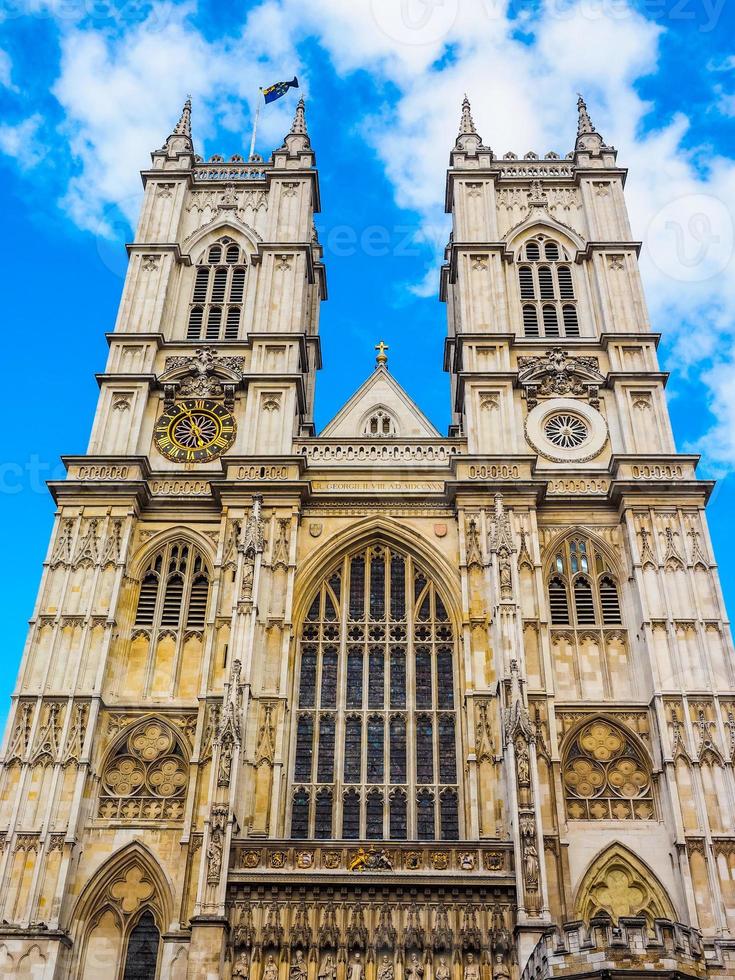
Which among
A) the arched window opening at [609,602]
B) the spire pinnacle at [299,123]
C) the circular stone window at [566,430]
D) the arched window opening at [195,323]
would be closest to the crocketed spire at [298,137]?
the spire pinnacle at [299,123]

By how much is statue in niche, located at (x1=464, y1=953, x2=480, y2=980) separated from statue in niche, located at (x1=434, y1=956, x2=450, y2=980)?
13.8 inches

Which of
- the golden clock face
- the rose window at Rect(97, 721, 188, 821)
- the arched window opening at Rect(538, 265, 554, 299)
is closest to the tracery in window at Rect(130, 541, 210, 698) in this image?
the rose window at Rect(97, 721, 188, 821)

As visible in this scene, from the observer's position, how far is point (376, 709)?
25047 mm

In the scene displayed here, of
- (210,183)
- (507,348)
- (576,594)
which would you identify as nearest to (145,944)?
(576,594)

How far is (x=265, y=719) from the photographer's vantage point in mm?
24000

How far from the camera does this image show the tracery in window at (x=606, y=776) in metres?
23.5

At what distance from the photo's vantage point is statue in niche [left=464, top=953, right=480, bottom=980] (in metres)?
19.9

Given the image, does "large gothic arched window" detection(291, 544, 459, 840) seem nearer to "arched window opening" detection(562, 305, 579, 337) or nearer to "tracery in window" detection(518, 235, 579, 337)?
"tracery in window" detection(518, 235, 579, 337)

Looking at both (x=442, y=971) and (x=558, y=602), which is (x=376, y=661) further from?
(x=442, y=971)

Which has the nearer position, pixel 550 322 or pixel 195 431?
pixel 195 431

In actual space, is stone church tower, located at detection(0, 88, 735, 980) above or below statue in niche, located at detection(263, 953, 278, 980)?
above

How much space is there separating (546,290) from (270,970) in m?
21.1

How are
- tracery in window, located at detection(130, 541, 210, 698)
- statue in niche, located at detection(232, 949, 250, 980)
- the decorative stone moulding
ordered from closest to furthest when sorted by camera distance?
statue in niche, located at detection(232, 949, 250, 980), the decorative stone moulding, tracery in window, located at detection(130, 541, 210, 698)

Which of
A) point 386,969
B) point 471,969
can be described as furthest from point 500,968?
point 386,969
